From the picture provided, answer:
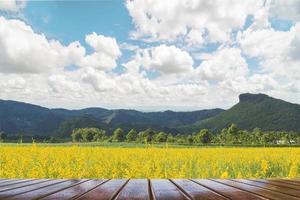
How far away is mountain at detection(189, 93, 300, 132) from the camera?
137 metres

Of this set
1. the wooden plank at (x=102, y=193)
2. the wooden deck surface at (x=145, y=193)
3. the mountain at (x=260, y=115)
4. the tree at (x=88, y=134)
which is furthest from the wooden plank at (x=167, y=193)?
the mountain at (x=260, y=115)

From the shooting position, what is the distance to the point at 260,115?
150 metres

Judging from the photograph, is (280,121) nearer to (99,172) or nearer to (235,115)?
(235,115)

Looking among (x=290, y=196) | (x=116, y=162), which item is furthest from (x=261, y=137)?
(x=290, y=196)

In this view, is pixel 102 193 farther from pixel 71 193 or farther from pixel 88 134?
pixel 88 134

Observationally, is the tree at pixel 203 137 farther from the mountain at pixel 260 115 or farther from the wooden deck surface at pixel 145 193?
the wooden deck surface at pixel 145 193

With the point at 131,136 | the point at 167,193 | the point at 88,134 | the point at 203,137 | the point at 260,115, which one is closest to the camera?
the point at 167,193

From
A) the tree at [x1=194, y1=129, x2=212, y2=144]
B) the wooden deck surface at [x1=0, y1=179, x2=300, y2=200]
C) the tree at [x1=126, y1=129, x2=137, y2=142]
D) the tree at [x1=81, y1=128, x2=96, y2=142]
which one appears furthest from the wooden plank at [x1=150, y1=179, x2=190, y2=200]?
the tree at [x1=81, y1=128, x2=96, y2=142]

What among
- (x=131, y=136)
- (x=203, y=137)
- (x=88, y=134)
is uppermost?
(x=88, y=134)

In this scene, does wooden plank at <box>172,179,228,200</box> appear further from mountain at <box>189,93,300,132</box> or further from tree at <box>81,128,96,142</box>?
mountain at <box>189,93,300,132</box>

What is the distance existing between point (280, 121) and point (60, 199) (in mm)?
143733

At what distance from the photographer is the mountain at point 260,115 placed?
137m

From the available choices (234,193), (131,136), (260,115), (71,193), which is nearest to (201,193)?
(234,193)

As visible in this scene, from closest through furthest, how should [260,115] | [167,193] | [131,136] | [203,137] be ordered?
[167,193]
[203,137]
[131,136]
[260,115]
